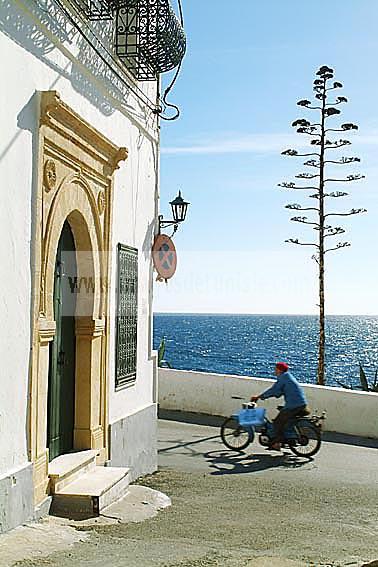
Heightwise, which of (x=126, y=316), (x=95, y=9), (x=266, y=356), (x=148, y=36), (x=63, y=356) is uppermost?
(x=148, y=36)

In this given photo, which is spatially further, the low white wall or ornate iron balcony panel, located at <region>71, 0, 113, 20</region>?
the low white wall

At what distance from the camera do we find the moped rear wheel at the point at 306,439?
13117mm

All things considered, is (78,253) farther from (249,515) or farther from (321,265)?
(321,265)

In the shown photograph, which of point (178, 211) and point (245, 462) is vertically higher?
point (178, 211)

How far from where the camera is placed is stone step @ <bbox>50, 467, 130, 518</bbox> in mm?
7754

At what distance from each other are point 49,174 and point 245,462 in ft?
21.7

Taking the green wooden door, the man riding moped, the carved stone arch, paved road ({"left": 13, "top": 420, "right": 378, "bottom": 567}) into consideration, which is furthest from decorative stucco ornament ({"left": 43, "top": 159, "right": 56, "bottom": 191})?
the man riding moped

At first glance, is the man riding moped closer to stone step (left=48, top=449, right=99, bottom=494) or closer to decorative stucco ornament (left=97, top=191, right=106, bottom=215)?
stone step (left=48, top=449, right=99, bottom=494)

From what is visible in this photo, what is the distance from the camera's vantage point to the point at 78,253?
9.32 meters

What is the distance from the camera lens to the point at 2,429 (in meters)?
6.73

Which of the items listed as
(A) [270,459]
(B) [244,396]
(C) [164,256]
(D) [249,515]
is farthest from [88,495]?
(B) [244,396]

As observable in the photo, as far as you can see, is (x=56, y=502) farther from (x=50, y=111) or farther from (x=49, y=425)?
(x=50, y=111)

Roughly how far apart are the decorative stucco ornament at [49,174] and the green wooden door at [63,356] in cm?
124

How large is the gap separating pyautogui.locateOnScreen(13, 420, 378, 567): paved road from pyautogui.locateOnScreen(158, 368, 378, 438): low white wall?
0.88 meters
